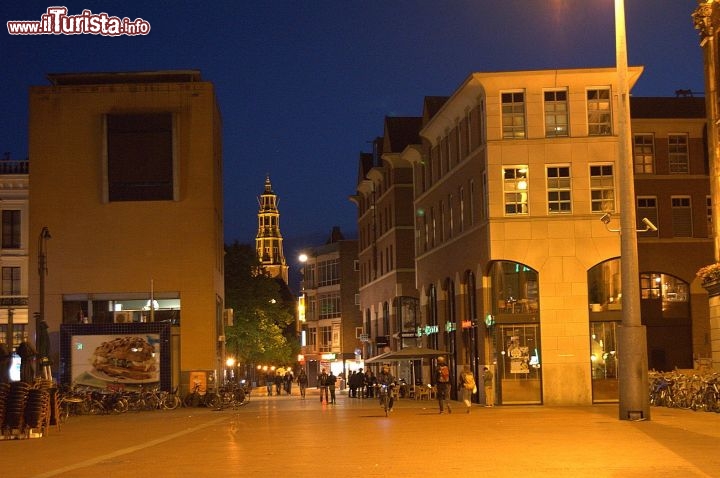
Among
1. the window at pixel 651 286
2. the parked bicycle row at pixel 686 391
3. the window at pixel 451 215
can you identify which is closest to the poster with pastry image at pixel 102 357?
the window at pixel 451 215

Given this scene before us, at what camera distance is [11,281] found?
63781 mm

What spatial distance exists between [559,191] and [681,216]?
1268 centimetres

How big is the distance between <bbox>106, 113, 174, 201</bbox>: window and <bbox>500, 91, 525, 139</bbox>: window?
1965cm

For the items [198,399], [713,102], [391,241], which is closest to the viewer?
[713,102]

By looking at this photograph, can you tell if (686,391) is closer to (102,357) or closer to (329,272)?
(102,357)

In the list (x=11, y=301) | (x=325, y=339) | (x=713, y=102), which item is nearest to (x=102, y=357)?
(x=11, y=301)

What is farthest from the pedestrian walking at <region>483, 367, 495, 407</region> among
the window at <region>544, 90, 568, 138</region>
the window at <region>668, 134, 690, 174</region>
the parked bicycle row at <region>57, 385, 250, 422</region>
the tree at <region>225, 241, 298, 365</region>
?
the tree at <region>225, 241, 298, 365</region>

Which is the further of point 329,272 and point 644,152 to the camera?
point 329,272

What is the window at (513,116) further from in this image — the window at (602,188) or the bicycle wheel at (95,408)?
the bicycle wheel at (95,408)

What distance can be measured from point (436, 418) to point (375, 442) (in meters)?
11.0

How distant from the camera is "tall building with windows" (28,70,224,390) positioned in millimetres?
56469

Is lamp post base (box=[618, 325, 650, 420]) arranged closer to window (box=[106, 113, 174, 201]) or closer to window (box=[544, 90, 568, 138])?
window (box=[544, 90, 568, 138])

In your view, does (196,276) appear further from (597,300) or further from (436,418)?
(436,418)

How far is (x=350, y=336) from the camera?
107 metres
